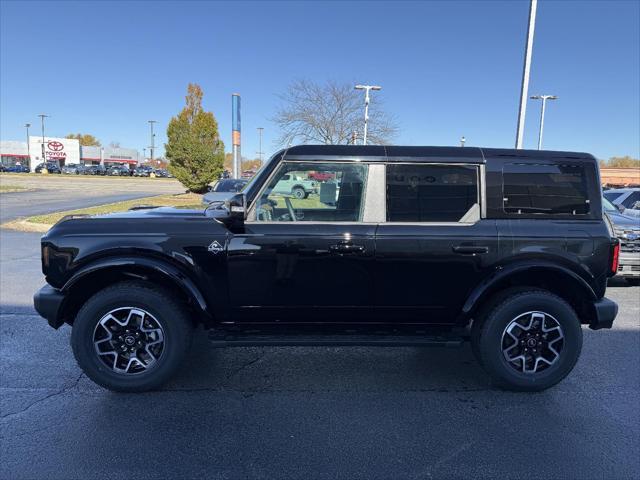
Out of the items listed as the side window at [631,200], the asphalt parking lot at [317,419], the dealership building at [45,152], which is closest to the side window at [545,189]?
the asphalt parking lot at [317,419]

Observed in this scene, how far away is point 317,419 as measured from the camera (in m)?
3.08

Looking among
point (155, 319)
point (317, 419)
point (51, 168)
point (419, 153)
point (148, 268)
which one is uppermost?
point (51, 168)

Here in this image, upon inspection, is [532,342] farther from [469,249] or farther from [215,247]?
[215,247]

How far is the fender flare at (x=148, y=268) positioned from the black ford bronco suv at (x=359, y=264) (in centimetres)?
1

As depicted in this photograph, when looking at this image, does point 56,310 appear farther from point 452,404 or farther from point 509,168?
point 509,168

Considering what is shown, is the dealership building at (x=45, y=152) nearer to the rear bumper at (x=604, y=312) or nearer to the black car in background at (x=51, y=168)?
the black car in background at (x=51, y=168)

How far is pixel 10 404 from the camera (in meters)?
3.18

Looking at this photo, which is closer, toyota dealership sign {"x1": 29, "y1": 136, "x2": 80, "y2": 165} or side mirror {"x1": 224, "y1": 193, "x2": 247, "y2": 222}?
side mirror {"x1": 224, "y1": 193, "x2": 247, "y2": 222}

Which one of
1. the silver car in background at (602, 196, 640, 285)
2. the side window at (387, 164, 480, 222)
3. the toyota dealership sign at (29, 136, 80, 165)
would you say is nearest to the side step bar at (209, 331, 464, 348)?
the side window at (387, 164, 480, 222)

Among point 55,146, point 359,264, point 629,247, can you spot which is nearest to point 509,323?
point 359,264

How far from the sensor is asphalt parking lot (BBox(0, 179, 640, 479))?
2.59m

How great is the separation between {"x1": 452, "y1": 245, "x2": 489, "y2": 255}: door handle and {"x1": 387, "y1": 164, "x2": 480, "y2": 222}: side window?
0.72 feet

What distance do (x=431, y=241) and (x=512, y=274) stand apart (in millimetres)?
697

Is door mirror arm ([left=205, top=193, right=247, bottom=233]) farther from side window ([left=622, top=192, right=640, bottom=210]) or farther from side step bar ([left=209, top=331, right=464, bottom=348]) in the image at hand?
side window ([left=622, top=192, right=640, bottom=210])
